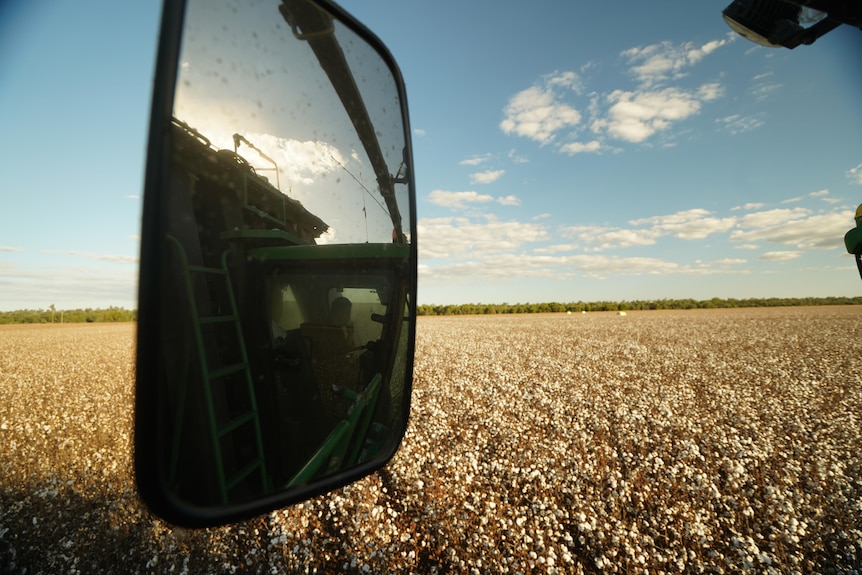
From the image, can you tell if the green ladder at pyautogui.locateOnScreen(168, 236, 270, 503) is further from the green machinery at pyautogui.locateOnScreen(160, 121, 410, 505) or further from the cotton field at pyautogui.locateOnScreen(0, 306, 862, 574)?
the cotton field at pyautogui.locateOnScreen(0, 306, 862, 574)

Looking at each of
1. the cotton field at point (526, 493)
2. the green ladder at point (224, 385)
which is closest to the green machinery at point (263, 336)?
the green ladder at point (224, 385)

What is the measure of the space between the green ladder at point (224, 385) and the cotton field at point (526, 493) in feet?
7.20

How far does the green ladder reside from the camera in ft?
3.35

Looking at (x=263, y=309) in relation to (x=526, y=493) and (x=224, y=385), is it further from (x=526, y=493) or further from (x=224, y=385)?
(x=526, y=493)

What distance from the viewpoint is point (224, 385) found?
1152mm

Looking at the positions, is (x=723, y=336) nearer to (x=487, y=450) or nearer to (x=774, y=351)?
(x=774, y=351)

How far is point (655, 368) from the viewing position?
997 cm

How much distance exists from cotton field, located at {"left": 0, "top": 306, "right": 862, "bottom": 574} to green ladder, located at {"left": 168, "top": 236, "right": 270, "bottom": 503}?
2.19 meters

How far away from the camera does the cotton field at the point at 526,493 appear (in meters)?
2.87

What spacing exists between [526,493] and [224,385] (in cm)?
363

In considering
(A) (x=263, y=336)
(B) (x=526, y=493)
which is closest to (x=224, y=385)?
(A) (x=263, y=336)

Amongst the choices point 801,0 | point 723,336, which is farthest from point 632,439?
point 723,336

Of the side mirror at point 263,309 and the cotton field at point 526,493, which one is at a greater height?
the side mirror at point 263,309

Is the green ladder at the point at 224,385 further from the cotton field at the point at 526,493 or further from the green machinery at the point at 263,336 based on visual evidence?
the cotton field at the point at 526,493
